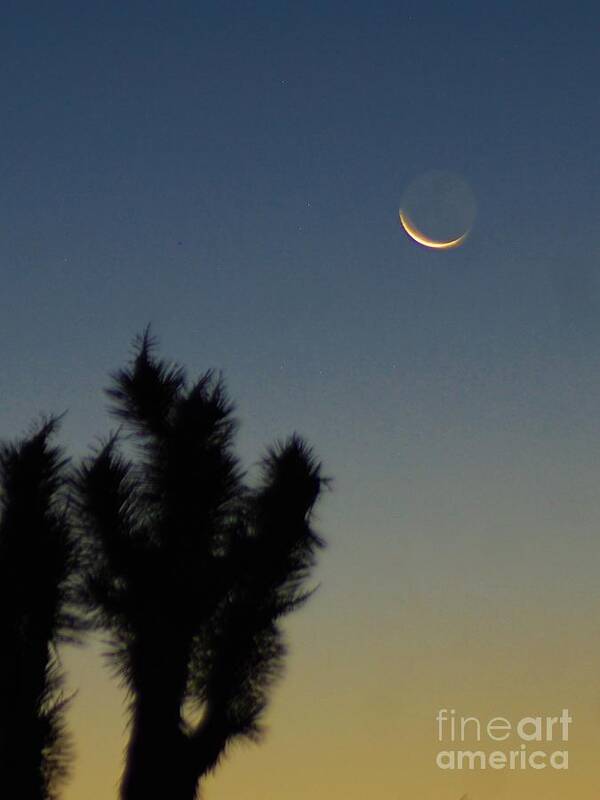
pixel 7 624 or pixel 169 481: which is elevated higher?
pixel 169 481

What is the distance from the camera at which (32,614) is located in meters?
12.4

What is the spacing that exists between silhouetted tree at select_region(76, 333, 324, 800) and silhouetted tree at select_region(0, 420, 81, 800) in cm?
27

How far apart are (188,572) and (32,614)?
1.24 m

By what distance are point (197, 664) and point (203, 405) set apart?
2.05m

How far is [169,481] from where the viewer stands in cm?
1260

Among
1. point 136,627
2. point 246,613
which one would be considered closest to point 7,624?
point 136,627

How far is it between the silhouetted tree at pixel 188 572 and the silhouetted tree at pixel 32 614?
27cm

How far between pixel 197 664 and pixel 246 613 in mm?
550

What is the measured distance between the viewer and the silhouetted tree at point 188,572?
1229 cm

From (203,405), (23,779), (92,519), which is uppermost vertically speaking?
(203,405)

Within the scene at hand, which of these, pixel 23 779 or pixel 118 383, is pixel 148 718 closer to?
pixel 23 779

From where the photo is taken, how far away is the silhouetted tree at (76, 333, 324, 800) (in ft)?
40.3

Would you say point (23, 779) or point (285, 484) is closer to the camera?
point (23, 779)

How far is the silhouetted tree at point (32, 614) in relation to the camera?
12008 mm
